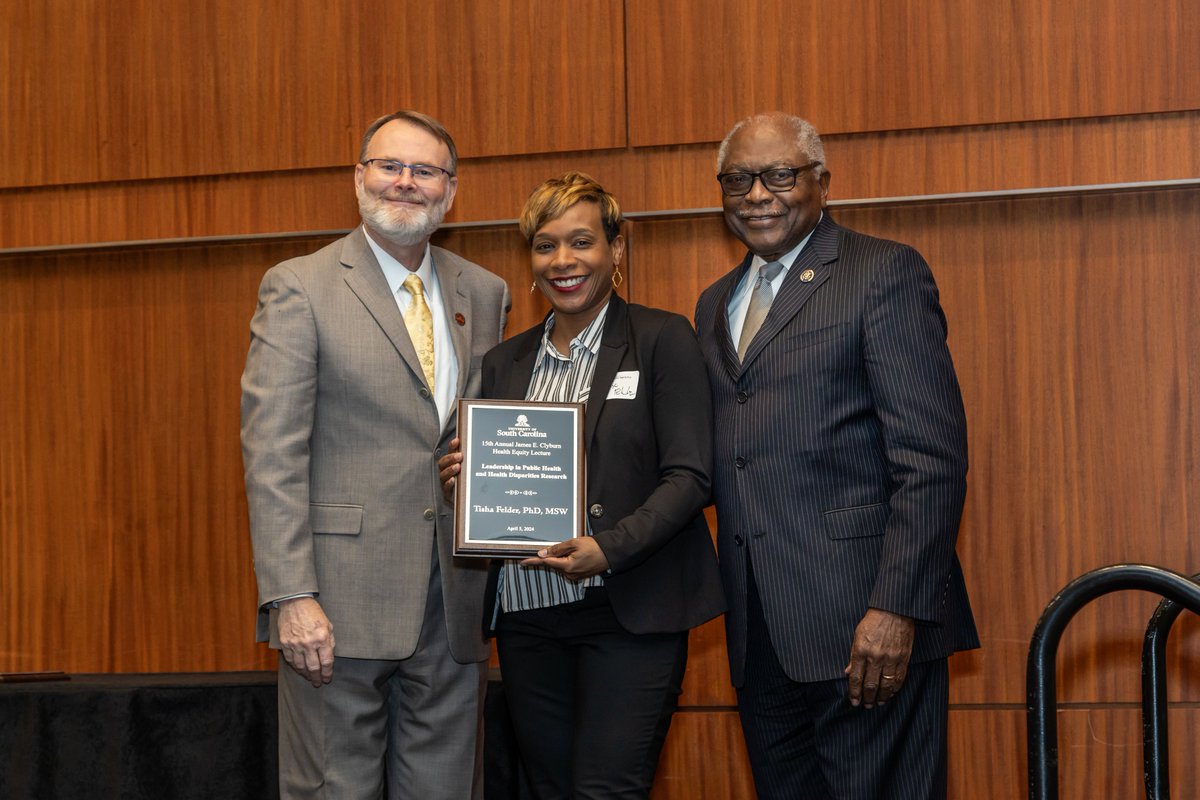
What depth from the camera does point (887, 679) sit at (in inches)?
81.2

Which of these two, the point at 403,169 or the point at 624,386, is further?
the point at 403,169

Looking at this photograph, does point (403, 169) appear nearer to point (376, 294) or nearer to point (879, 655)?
point (376, 294)

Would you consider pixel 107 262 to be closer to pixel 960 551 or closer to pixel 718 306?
pixel 718 306

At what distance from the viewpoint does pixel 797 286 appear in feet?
7.41

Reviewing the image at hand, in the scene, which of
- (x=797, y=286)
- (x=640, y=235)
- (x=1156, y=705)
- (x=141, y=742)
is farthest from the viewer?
(x=640, y=235)

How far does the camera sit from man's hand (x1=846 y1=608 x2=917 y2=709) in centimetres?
204

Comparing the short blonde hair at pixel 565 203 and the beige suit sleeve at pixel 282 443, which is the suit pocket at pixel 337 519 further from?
the short blonde hair at pixel 565 203

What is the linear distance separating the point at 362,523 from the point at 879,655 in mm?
1083

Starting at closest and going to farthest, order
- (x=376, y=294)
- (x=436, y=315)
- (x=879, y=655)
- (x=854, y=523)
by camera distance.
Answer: (x=879, y=655), (x=854, y=523), (x=376, y=294), (x=436, y=315)

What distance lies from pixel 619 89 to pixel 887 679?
2.23 meters

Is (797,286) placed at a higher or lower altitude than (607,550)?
higher

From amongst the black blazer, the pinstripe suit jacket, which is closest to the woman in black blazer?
the black blazer

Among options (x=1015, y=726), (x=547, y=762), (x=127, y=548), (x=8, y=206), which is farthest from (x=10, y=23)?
(x=1015, y=726)

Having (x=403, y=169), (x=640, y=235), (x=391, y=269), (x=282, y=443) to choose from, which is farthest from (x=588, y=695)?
(x=640, y=235)
